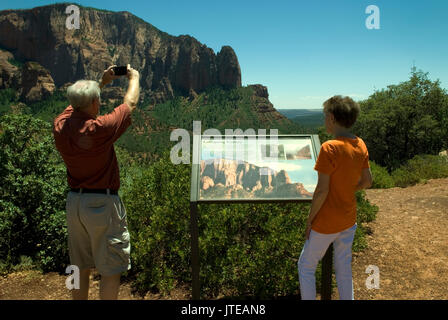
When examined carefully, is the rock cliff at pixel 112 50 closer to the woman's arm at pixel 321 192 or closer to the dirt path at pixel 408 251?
the dirt path at pixel 408 251

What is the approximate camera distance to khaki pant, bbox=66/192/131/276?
6.97 feet

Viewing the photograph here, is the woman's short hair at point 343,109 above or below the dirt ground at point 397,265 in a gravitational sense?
above

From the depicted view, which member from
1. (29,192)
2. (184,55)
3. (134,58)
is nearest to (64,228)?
(29,192)

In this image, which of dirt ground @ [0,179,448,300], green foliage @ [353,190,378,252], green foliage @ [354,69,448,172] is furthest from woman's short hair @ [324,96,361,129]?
green foliage @ [354,69,448,172]

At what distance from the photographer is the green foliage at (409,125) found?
65.4 ft

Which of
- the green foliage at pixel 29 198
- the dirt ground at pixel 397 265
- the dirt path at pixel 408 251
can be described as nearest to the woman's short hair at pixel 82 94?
the dirt ground at pixel 397 265

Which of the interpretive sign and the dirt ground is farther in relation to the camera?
the dirt ground

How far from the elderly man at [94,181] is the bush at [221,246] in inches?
56.8

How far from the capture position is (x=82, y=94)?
80.2 inches

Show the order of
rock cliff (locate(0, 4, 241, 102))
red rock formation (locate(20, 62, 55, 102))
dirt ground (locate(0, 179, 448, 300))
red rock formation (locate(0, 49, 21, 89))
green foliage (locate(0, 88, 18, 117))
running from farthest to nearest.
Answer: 1. rock cliff (locate(0, 4, 241, 102))
2. red rock formation (locate(0, 49, 21, 89))
3. green foliage (locate(0, 88, 18, 117))
4. red rock formation (locate(20, 62, 55, 102))
5. dirt ground (locate(0, 179, 448, 300))

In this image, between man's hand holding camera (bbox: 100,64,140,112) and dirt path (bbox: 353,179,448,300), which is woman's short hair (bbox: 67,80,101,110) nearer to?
man's hand holding camera (bbox: 100,64,140,112)

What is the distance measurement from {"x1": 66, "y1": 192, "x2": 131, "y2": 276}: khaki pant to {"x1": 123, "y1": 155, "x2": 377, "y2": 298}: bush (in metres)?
1.44

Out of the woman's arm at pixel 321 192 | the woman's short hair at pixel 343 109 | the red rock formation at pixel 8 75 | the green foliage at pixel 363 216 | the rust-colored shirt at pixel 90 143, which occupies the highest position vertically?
the red rock formation at pixel 8 75
